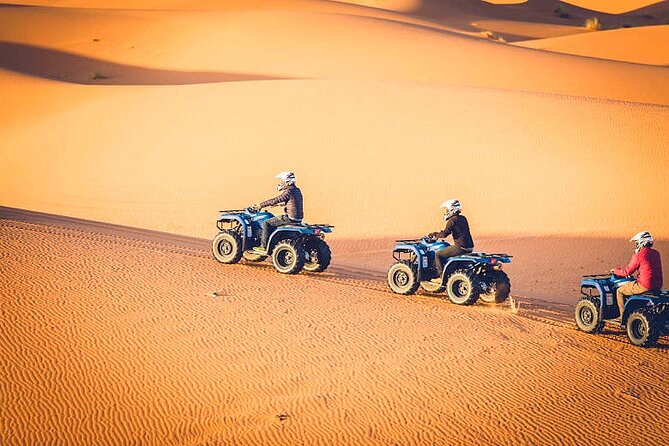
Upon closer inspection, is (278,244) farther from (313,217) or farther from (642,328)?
(313,217)

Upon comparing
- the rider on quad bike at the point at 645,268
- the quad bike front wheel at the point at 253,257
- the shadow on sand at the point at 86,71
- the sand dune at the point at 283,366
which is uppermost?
the shadow on sand at the point at 86,71

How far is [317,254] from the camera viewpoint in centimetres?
1282

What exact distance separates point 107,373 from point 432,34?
3727 centimetres

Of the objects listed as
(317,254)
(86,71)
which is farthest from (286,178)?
(86,71)

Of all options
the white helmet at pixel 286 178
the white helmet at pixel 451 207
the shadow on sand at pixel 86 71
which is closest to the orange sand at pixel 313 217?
the shadow on sand at pixel 86 71

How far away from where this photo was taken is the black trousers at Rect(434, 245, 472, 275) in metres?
11.5

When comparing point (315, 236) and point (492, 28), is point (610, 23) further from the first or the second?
point (315, 236)

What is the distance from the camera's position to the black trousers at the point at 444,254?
37.6ft

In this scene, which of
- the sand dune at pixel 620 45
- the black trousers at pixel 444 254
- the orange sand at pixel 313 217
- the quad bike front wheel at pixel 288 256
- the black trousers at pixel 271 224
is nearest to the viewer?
the orange sand at pixel 313 217

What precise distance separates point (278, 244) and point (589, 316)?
4.71 metres

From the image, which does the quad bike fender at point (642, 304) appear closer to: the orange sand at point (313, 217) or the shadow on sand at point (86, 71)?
the orange sand at point (313, 217)

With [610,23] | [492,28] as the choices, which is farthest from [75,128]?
[610,23]

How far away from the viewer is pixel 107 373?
297 inches

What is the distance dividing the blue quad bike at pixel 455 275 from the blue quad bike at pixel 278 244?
Result: 1.35 m
